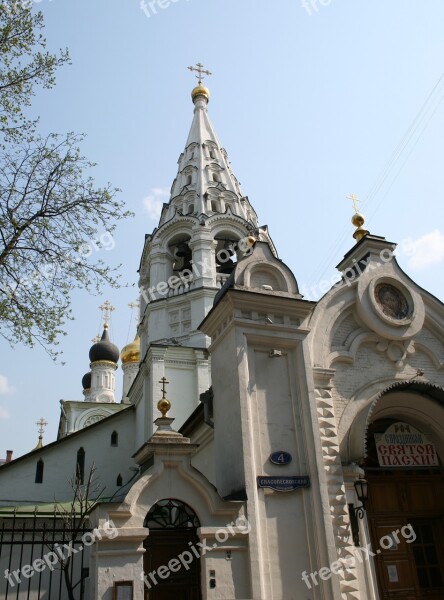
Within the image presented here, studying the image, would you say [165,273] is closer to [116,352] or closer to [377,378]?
[377,378]

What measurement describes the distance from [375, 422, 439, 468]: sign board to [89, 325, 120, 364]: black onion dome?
37.7 metres

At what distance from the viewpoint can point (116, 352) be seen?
48.8 m

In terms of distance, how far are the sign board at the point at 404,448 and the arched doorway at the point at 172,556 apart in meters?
5.21

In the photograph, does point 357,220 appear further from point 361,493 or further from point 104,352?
point 104,352

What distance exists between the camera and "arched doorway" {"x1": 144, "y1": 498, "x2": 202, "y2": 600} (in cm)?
965

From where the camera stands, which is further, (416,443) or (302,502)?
(416,443)

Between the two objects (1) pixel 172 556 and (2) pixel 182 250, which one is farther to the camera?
(2) pixel 182 250

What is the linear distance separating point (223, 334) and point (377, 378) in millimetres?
3950

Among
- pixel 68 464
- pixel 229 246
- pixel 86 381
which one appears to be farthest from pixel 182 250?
pixel 86 381

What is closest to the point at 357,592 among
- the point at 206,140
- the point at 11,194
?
the point at 11,194
